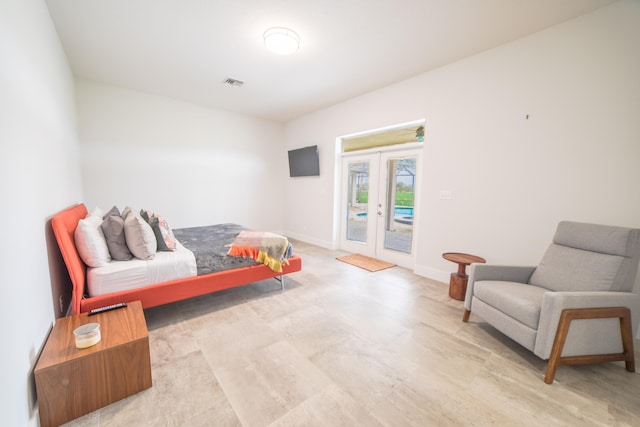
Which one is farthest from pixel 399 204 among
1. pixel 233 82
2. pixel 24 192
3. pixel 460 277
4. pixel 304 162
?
pixel 24 192

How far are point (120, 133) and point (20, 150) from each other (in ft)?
10.9

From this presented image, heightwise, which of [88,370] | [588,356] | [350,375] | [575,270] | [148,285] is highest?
[575,270]

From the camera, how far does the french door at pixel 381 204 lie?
395 cm

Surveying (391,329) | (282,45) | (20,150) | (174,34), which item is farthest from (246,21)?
(391,329)

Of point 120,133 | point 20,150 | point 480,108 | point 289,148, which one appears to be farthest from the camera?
point 289,148

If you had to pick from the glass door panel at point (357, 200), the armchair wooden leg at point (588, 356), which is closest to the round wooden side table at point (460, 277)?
the armchair wooden leg at point (588, 356)

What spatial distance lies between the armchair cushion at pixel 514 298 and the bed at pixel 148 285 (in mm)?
2113

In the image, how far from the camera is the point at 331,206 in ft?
16.6

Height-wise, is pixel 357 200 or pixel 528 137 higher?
pixel 528 137

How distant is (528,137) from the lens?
262 centimetres

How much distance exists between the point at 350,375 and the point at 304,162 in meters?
4.50

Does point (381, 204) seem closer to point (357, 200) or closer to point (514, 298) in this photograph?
point (357, 200)

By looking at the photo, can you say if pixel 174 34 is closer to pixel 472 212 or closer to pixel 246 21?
pixel 246 21

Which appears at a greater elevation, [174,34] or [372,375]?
[174,34]
